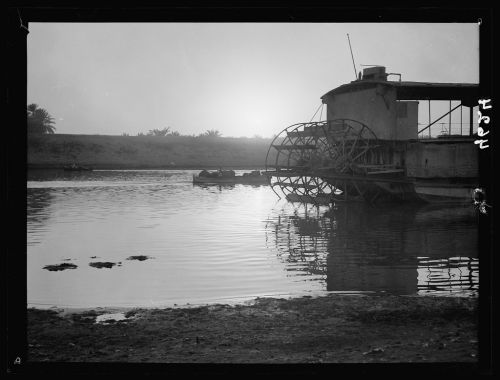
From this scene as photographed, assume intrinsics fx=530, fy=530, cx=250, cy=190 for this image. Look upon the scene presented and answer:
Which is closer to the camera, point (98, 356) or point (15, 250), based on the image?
point (15, 250)

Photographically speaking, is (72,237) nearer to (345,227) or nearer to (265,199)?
(345,227)

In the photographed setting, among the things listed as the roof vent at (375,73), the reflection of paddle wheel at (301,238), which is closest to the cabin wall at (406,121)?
the roof vent at (375,73)

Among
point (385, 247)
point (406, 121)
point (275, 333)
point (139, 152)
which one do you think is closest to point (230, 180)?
point (406, 121)

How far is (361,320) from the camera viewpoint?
6898 millimetres

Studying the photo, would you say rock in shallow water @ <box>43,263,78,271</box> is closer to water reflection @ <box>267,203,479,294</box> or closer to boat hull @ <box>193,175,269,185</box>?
water reflection @ <box>267,203,479,294</box>

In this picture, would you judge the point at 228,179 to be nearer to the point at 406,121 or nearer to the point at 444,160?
the point at 406,121

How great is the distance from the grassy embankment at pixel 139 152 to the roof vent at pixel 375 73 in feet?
161

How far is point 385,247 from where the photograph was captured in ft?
46.3

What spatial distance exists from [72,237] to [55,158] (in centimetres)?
5936

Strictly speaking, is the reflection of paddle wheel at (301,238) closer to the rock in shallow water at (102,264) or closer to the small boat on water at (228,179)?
the rock in shallow water at (102,264)

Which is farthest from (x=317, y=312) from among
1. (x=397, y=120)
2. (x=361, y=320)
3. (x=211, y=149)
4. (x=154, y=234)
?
(x=211, y=149)

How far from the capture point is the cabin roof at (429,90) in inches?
Result: 1032

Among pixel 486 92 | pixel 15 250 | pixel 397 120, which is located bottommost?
pixel 15 250

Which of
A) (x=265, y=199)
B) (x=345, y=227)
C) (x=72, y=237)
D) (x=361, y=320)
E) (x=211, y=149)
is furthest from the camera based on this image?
(x=211, y=149)
